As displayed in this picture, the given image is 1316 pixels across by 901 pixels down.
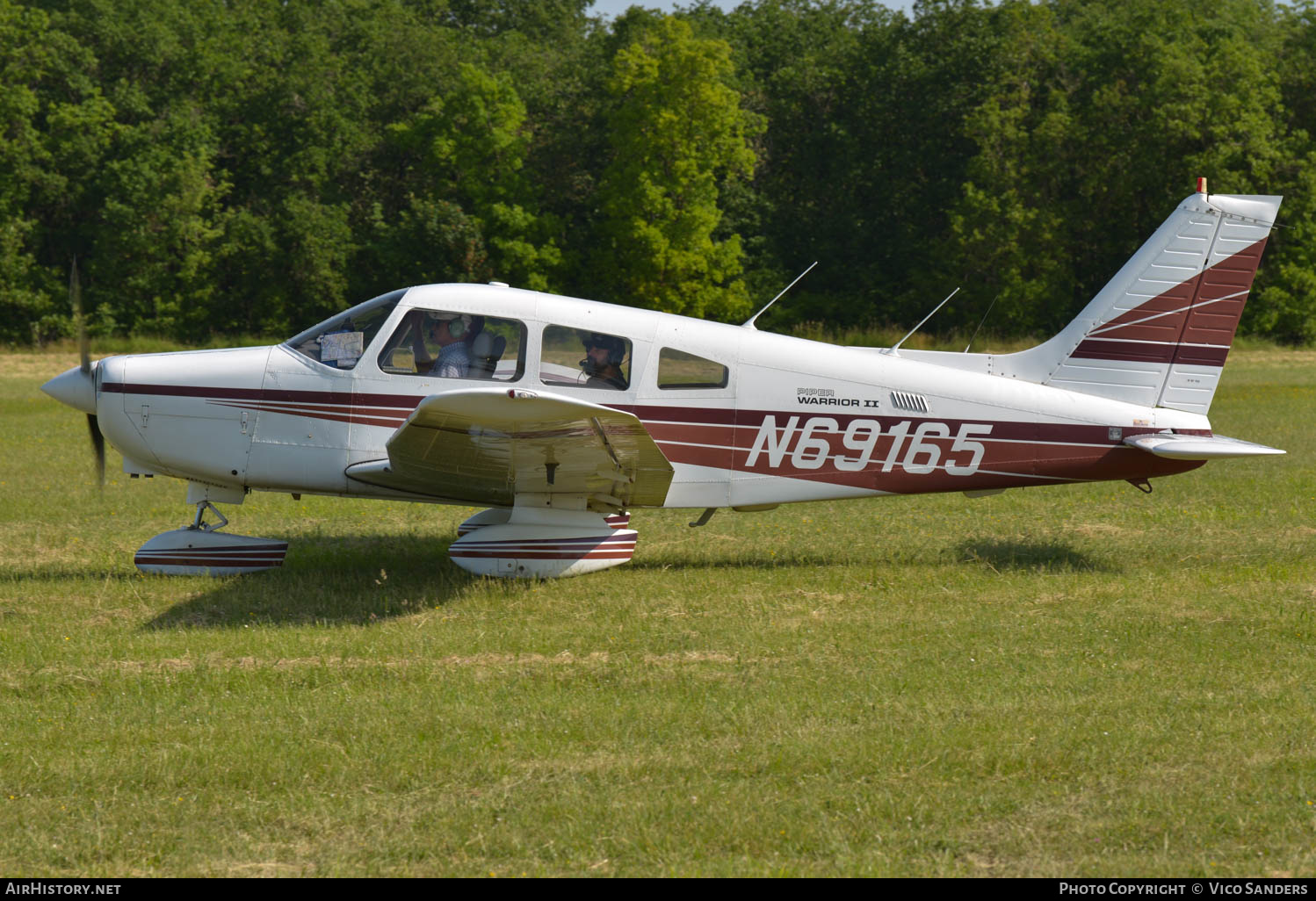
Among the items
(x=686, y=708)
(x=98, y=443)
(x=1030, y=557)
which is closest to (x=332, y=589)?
(x=98, y=443)

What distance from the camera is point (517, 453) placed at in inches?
325

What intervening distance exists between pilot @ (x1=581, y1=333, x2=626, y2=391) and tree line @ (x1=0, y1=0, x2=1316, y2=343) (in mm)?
29431

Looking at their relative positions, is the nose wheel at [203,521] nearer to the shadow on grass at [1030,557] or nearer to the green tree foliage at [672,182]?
the shadow on grass at [1030,557]

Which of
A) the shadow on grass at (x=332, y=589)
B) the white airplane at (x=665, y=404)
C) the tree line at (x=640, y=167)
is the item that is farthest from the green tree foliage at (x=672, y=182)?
the white airplane at (x=665, y=404)

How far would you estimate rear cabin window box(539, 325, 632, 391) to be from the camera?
8852 mm

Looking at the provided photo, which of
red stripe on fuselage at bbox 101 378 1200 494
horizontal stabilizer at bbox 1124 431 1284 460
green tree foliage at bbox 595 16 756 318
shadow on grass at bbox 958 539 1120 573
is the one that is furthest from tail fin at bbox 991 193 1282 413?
green tree foliage at bbox 595 16 756 318

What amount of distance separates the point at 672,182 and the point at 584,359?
101 ft

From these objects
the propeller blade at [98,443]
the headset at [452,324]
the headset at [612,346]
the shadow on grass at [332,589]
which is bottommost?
the shadow on grass at [332,589]

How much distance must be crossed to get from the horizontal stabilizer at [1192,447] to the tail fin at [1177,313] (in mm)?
351

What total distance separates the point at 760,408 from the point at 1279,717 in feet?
13.7

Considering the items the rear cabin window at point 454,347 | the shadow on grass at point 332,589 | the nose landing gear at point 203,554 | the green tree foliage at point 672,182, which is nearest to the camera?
the shadow on grass at point 332,589

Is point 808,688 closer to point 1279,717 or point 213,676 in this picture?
point 1279,717

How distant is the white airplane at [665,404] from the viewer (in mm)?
8953

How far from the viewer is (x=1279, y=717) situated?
19.8ft
